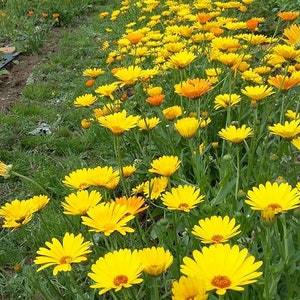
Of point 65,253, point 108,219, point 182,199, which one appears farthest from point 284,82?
point 65,253

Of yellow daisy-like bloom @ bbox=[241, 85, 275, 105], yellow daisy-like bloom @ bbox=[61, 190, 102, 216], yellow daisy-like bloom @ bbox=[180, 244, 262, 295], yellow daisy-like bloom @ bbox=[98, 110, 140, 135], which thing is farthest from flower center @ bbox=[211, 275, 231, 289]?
yellow daisy-like bloom @ bbox=[241, 85, 275, 105]

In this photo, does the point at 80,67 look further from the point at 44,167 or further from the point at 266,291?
the point at 266,291

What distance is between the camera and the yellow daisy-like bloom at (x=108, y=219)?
1431 millimetres

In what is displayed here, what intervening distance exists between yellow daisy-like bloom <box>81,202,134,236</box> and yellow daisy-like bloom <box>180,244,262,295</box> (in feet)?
0.84

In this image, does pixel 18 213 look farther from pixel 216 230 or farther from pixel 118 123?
pixel 216 230

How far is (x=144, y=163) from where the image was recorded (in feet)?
8.66

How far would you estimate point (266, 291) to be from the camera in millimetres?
1297

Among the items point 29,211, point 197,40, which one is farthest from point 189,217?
point 197,40

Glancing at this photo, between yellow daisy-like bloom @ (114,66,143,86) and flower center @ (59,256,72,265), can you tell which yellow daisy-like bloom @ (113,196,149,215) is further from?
yellow daisy-like bloom @ (114,66,143,86)

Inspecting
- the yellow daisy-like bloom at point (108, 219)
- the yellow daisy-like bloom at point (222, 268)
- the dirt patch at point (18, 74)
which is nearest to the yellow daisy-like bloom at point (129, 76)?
the yellow daisy-like bloom at point (108, 219)

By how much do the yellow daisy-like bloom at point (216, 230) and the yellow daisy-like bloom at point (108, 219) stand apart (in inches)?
7.1

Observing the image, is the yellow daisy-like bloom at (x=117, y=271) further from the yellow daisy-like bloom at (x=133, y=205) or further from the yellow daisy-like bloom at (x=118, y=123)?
the yellow daisy-like bloom at (x=118, y=123)

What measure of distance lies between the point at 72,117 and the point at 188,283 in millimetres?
3215

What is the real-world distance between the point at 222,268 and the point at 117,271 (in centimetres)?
24
